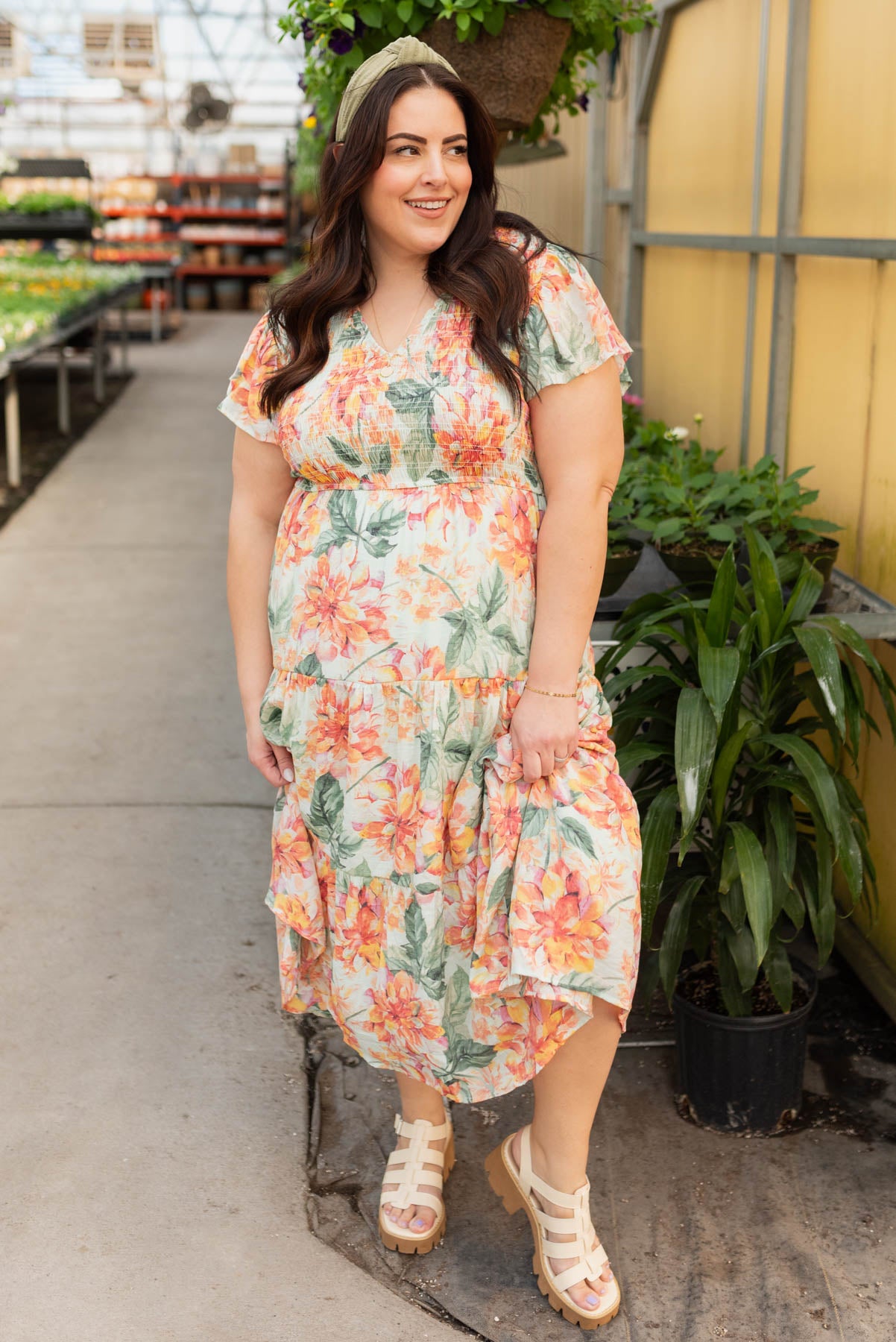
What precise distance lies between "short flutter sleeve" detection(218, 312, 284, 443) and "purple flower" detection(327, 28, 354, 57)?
933 mm

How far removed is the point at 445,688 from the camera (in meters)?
1.67

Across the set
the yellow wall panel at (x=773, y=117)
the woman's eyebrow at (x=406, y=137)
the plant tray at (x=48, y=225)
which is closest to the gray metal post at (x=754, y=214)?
the yellow wall panel at (x=773, y=117)

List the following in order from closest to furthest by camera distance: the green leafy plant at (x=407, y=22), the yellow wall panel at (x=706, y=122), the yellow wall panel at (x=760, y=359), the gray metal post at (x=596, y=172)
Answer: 1. the green leafy plant at (x=407, y=22)
2. the yellow wall panel at (x=760, y=359)
3. the yellow wall panel at (x=706, y=122)
4. the gray metal post at (x=596, y=172)

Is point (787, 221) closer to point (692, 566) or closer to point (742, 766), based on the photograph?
point (692, 566)

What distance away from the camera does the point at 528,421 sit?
5.51 feet

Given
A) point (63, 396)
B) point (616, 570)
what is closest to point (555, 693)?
point (616, 570)

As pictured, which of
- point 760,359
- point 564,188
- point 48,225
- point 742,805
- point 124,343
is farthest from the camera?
point 124,343

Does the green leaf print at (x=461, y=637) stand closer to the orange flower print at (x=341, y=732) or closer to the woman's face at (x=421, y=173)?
the orange flower print at (x=341, y=732)

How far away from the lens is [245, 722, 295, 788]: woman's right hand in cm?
187

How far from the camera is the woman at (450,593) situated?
1.64 m

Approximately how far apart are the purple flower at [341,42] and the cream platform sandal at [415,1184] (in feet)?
6.07

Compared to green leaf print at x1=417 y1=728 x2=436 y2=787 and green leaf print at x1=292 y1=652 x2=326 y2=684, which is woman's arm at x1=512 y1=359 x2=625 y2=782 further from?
green leaf print at x1=292 y1=652 x2=326 y2=684

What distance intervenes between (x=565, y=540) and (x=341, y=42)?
1.32 m

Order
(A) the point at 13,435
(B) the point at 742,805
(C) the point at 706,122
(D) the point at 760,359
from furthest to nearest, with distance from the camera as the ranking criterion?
1. (A) the point at 13,435
2. (C) the point at 706,122
3. (D) the point at 760,359
4. (B) the point at 742,805
